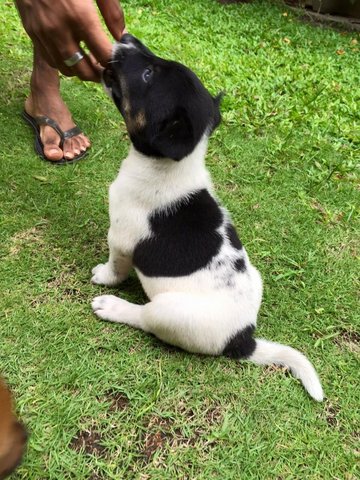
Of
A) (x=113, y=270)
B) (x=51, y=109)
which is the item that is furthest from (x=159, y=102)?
(x=51, y=109)

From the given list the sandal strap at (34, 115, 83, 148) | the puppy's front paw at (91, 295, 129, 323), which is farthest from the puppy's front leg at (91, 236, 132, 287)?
the sandal strap at (34, 115, 83, 148)

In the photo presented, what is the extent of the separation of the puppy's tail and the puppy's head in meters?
1.34

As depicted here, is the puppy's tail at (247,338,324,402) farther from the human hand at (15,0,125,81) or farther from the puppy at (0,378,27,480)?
the human hand at (15,0,125,81)

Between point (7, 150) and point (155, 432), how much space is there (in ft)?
9.37

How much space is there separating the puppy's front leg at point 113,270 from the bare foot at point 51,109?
Result: 4.71 ft

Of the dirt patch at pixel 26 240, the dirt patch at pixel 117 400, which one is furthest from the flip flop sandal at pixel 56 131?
the dirt patch at pixel 117 400

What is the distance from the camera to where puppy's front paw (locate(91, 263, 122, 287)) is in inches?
124

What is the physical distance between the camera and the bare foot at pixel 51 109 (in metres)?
4.14

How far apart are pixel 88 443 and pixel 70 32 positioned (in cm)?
231

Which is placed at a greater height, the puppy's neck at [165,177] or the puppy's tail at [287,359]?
the puppy's neck at [165,177]

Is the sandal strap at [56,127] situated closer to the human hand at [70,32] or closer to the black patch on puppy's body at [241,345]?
the human hand at [70,32]

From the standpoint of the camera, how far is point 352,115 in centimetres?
616

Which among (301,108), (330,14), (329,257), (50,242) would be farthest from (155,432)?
(330,14)

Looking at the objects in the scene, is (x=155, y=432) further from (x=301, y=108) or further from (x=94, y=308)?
(x=301, y=108)
